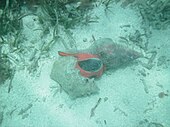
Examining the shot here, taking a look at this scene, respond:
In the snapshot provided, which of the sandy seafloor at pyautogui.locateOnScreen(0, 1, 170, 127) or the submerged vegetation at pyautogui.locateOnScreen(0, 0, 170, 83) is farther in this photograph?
the submerged vegetation at pyautogui.locateOnScreen(0, 0, 170, 83)

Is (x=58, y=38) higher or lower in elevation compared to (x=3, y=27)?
lower

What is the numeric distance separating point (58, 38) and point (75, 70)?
876 mm

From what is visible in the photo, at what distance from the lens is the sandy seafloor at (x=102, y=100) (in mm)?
3363

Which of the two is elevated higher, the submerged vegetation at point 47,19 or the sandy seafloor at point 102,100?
the submerged vegetation at point 47,19

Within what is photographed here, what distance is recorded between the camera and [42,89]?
365cm

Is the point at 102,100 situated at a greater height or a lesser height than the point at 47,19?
lesser

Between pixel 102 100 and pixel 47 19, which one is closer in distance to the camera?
pixel 102 100

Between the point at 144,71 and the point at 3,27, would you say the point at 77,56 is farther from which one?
the point at 3,27

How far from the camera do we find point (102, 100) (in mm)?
3504

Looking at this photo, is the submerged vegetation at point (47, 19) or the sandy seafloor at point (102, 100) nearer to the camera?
the sandy seafloor at point (102, 100)

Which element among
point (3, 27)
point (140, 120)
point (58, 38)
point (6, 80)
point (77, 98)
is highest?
point (3, 27)

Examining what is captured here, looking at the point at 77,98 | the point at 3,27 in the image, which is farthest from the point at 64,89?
the point at 3,27

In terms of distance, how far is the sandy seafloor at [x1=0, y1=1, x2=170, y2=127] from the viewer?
3363mm

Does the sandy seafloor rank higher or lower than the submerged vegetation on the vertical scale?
lower
